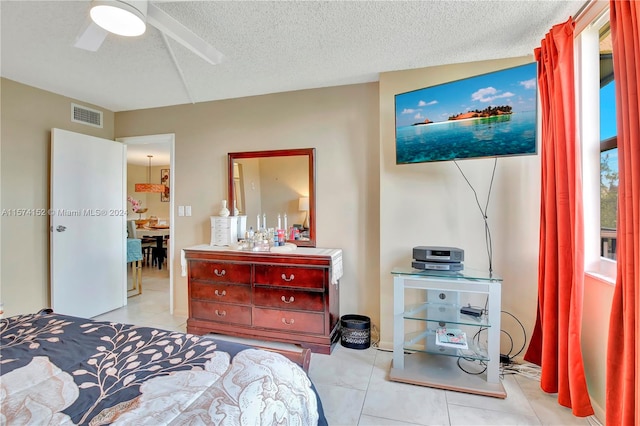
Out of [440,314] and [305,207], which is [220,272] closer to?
[305,207]

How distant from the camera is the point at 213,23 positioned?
6.47 feet

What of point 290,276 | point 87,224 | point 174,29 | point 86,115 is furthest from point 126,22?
point 87,224

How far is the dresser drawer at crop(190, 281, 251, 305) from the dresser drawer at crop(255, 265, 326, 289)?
18 cm

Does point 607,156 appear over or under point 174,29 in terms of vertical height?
under

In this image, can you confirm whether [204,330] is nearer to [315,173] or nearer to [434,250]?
[315,173]

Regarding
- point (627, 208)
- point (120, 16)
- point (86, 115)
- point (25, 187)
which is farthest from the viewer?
point (86, 115)

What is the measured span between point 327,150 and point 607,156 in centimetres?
204

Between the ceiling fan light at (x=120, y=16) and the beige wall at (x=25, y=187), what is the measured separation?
2.05 metres

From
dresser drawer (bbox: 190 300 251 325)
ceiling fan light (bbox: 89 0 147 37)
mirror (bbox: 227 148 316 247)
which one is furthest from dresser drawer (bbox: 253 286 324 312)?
ceiling fan light (bbox: 89 0 147 37)

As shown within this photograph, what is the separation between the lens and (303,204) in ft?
9.93

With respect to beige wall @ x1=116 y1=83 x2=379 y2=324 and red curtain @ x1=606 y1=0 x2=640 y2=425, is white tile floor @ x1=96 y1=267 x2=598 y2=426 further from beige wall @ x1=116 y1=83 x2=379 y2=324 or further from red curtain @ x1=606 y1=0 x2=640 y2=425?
beige wall @ x1=116 y1=83 x2=379 y2=324

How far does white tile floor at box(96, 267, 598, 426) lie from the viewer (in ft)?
5.75

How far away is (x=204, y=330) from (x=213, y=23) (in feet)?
8.46

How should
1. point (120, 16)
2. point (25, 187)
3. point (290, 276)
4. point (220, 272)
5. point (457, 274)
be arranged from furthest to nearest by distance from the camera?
point (25, 187) → point (220, 272) → point (290, 276) → point (457, 274) → point (120, 16)
